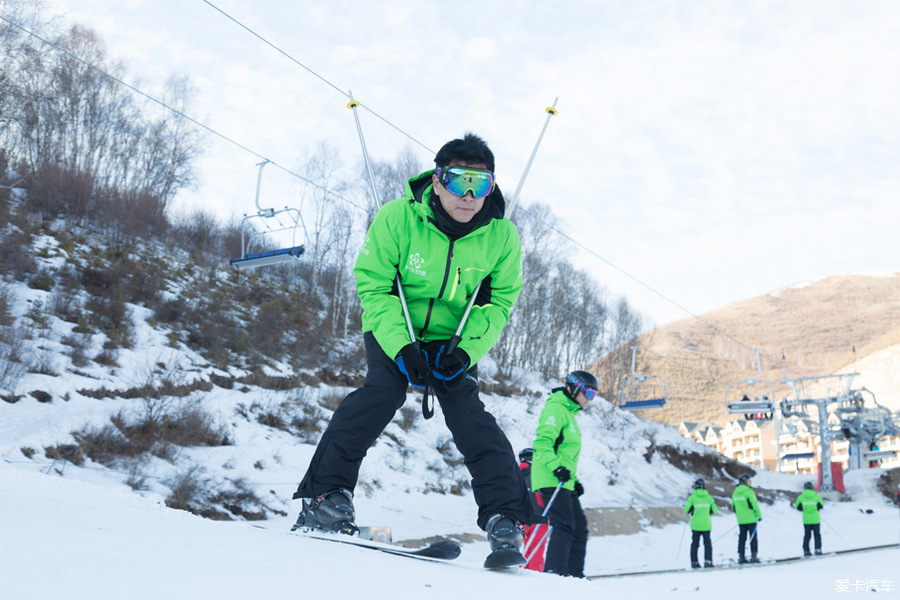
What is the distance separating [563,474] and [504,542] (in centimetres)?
268

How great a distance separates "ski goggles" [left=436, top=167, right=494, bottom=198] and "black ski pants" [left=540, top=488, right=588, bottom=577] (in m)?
3.11

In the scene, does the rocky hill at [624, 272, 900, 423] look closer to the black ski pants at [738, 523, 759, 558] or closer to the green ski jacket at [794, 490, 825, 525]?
the green ski jacket at [794, 490, 825, 525]

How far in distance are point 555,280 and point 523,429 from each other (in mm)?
19188

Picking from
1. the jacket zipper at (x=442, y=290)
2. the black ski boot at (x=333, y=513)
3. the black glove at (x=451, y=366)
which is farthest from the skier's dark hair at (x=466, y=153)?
the black ski boot at (x=333, y=513)

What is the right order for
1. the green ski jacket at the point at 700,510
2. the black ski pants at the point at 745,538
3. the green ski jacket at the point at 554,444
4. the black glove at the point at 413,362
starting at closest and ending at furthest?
the black glove at the point at 413,362 → the green ski jacket at the point at 554,444 → the green ski jacket at the point at 700,510 → the black ski pants at the point at 745,538

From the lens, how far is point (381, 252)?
267 cm

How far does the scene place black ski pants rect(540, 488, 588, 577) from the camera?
4.83 metres

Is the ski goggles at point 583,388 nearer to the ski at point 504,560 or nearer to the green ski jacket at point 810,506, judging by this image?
the ski at point 504,560

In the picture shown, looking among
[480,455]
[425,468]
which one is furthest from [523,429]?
[480,455]

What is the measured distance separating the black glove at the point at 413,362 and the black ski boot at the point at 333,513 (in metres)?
0.53

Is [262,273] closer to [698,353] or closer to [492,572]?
[492,572]

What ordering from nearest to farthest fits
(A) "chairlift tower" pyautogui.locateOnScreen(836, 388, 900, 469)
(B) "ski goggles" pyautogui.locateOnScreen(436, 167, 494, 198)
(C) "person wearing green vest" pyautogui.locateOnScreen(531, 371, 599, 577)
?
(B) "ski goggles" pyautogui.locateOnScreen(436, 167, 494, 198) → (C) "person wearing green vest" pyautogui.locateOnScreen(531, 371, 599, 577) → (A) "chairlift tower" pyautogui.locateOnScreen(836, 388, 900, 469)

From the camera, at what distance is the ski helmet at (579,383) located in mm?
5246

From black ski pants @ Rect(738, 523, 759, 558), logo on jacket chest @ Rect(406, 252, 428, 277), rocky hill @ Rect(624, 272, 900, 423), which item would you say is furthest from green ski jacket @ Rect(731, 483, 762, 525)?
rocky hill @ Rect(624, 272, 900, 423)
